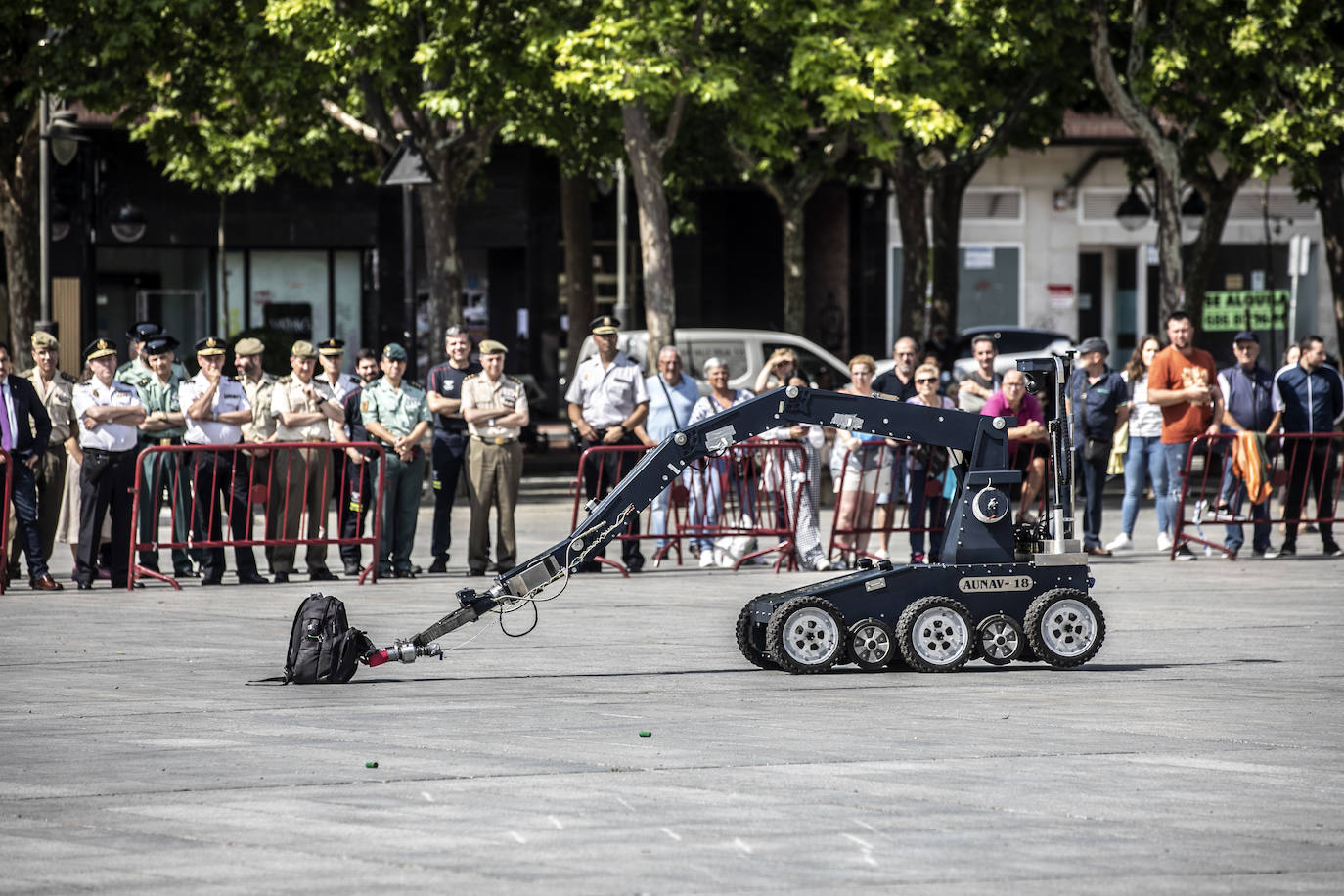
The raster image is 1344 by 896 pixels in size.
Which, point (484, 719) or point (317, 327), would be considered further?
point (317, 327)

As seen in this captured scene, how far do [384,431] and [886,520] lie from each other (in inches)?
158

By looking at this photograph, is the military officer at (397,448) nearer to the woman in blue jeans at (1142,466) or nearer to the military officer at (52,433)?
the military officer at (52,433)

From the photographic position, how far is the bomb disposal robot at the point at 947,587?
997cm

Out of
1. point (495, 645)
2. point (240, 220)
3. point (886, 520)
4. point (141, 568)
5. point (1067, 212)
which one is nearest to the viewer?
point (495, 645)

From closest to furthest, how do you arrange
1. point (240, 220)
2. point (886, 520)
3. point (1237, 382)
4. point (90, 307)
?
1. point (886, 520)
2. point (1237, 382)
3. point (90, 307)
4. point (240, 220)

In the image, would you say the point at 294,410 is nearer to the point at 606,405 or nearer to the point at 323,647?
the point at 606,405

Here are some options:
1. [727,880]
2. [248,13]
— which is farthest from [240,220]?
[727,880]

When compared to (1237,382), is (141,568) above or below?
below

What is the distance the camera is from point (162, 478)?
50.9 feet

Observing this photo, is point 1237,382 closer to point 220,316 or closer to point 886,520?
point 886,520

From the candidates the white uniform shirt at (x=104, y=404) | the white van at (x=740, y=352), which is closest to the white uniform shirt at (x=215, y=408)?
the white uniform shirt at (x=104, y=404)

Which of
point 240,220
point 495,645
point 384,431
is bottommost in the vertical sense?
point 495,645

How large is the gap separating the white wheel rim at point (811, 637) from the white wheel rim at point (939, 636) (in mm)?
404

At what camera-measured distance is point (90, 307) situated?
23.0 m
